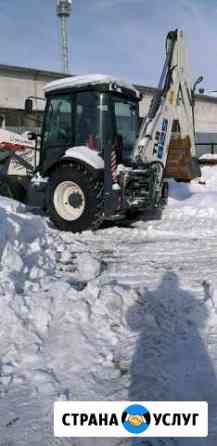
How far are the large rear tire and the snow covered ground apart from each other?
1325 millimetres

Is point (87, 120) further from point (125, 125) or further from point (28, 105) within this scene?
point (28, 105)

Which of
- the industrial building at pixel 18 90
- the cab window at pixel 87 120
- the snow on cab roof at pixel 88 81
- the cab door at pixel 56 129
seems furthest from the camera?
the industrial building at pixel 18 90

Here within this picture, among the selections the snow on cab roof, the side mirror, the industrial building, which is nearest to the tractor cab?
the snow on cab roof

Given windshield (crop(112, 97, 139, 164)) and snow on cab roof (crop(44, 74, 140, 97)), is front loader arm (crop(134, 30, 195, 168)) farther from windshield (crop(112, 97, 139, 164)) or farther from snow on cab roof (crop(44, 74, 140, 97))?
snow on cab roof (crop(44, 74, 140, 97))

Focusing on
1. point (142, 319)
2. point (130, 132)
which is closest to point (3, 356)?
point (142, 319)

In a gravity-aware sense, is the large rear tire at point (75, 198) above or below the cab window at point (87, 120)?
below

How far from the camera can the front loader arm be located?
8094mm

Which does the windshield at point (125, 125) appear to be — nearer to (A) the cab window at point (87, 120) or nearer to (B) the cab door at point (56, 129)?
(A) the cab window at point (87, 120)

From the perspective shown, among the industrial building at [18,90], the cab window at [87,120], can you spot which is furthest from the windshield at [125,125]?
the industrial building at [18,90]

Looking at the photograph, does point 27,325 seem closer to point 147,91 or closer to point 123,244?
point 123,244

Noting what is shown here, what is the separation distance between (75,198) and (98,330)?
4.42 metres

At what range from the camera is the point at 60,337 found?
341 cm

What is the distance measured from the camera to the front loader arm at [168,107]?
26.6 ft

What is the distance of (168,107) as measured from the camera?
8500mm
